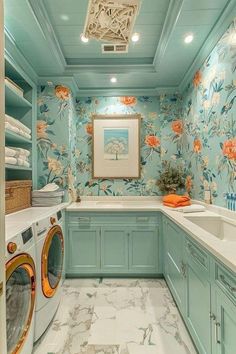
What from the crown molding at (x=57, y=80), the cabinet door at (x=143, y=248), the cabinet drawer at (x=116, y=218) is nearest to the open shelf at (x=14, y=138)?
the crown molding at (x=57, y=80)

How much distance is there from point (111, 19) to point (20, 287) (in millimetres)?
2000

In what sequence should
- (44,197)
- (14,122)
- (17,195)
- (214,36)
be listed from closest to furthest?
(214,36) < (14,122) < (17,195) < (44,197)

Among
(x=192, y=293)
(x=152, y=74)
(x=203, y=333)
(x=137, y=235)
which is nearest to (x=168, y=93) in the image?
(x=152, y=74)

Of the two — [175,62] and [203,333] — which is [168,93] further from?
[203,333]

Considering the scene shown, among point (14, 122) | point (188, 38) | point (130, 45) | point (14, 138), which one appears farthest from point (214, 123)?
point (14, 138)

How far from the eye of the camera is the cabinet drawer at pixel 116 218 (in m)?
2.83

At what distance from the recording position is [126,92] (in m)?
3.39

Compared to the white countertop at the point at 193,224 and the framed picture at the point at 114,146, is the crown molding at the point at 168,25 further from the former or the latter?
the white countertop at the point at 193,224

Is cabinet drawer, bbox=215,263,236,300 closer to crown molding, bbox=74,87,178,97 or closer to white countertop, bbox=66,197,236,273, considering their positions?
white countertop, bbox=66,197,236,273

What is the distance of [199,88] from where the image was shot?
104 inches

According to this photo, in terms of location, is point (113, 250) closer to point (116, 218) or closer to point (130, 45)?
point (116, 218)

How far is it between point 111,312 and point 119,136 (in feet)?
7.33

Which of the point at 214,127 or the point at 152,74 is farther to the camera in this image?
the point at 152,74

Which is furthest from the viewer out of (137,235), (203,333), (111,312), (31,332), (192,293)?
(137,235)
